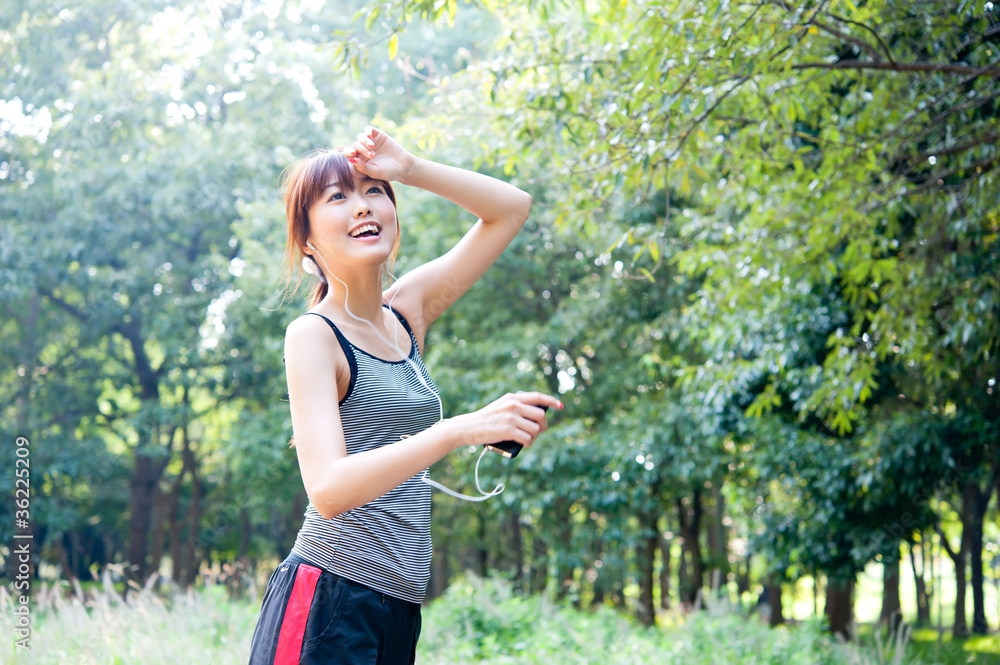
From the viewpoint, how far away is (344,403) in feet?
5.24

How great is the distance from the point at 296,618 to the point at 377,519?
0.23 metres

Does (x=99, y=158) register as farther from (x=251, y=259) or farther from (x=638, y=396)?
(x=638, y=396)

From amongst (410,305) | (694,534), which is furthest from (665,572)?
(410,305)

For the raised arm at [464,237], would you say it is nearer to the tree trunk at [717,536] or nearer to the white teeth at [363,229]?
the white teeth at [363,229]

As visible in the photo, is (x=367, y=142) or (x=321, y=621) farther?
(x=367, y=142)

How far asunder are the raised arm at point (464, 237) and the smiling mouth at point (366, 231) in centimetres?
14

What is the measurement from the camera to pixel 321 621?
1.52 metres

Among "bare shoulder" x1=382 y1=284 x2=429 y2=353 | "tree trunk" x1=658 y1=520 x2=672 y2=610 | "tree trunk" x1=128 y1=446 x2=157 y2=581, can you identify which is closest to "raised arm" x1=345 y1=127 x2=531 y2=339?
"bare shoulder" x1=382 y1=284 x2=429 y2=353

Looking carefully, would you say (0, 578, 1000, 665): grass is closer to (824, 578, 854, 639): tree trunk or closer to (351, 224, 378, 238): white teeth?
(824, 578, 854, 639): tree trunk

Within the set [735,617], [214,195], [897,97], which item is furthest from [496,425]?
[214,195]

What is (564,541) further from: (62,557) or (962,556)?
(62,557)

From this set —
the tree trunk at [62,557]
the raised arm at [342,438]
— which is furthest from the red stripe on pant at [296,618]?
the tree trunk at [62,557]

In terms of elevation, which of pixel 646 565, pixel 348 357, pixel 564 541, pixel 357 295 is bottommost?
pixel 646 565

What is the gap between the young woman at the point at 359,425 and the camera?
133 cm
